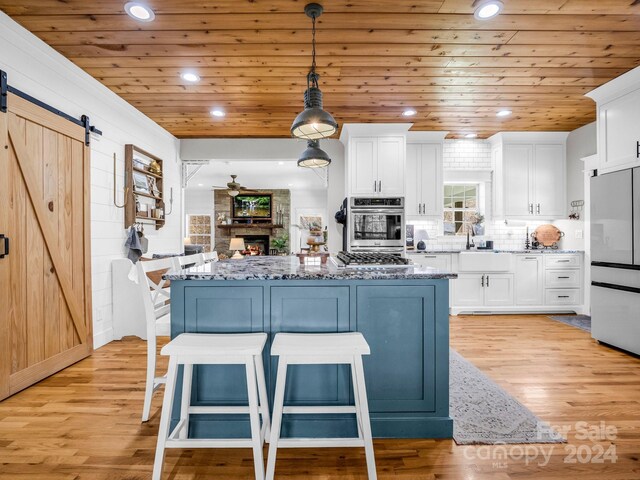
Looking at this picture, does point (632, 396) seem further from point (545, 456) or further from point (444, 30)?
point (444, 30)

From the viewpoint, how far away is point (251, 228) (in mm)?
10594

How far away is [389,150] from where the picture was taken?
15.7 feet

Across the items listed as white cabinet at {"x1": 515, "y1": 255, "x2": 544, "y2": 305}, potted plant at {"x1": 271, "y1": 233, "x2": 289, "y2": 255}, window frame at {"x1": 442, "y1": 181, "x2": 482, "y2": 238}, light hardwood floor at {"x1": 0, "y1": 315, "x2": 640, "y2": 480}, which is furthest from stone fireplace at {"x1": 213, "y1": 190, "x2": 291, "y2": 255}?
light hardwood floor at {"x1": 0, "y1": 315, "x2": 640, "y2": 480}

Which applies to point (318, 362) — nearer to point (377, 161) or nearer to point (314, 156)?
point (314, 156)

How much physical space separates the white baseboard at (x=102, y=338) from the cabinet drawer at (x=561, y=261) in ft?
18.3

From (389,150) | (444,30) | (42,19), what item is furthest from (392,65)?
(42,19)

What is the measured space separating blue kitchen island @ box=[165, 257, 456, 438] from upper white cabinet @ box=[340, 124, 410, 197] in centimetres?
303

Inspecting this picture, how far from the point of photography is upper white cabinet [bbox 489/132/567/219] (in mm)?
5211

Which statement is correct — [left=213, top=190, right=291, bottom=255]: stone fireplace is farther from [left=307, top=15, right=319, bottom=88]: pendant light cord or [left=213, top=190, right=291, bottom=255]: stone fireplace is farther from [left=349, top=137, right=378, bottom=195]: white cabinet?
[left=307, top=15, right=319, bottom=88]: pendant light cord

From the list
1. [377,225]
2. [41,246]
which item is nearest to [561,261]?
[377,225]

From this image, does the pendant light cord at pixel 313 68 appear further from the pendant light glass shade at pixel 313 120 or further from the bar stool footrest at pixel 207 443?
the bar stool footrest at pixel 207 443

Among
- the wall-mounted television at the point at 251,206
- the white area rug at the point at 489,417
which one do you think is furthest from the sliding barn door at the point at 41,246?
the wall-mounted television at the point at 251,206

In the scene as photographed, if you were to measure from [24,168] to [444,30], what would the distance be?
3.31m

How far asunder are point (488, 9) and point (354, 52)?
1.02 metres
